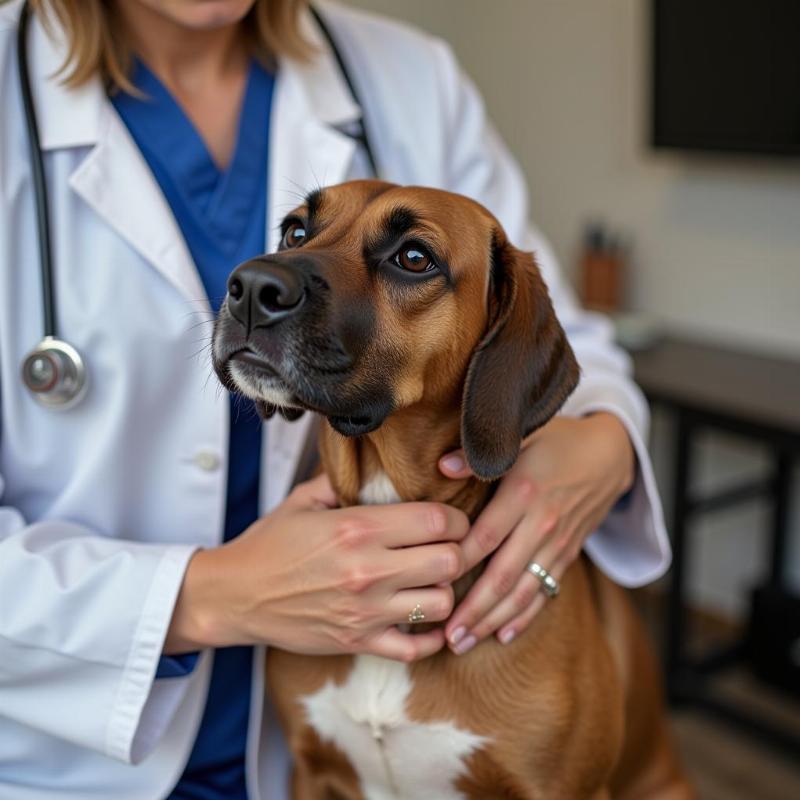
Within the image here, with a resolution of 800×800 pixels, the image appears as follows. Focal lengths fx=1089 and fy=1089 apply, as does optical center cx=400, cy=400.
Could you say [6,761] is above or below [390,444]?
below

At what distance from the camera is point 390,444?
4.22 feet

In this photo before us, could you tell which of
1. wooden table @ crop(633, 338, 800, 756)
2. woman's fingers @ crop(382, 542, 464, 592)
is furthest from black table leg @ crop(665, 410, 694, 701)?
woman's fingers @ crop(382, 542, 464, 592)

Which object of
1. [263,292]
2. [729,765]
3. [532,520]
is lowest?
[729,765]

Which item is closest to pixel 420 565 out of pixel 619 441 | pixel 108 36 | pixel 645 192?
pixel 619 441

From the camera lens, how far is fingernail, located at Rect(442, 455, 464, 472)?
127cm

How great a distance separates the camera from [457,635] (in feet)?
4.12

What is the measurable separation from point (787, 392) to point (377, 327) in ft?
5.82

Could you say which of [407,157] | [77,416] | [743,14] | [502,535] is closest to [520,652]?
[502,535]

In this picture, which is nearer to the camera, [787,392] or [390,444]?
[390,444]

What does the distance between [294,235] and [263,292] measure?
0.28 metres

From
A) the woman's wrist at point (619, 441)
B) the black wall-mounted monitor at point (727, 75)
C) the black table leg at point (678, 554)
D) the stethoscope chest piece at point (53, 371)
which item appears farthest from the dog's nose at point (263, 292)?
the black wall-mounted monitor at point (727, 75)

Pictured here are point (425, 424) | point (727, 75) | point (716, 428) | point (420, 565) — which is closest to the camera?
point (420, 565)

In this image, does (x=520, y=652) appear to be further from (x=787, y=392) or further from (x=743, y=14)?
(x=743, y=14)

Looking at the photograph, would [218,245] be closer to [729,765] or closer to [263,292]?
[263,292]
